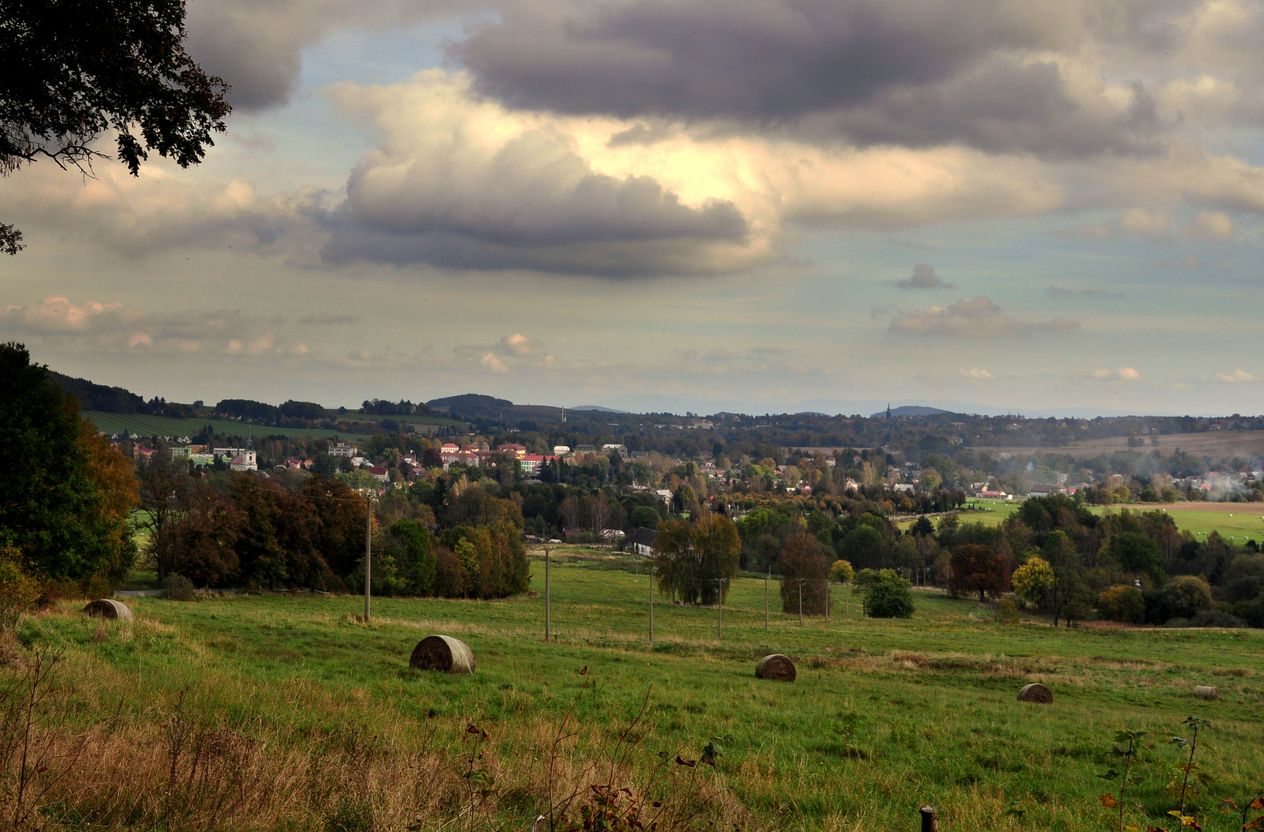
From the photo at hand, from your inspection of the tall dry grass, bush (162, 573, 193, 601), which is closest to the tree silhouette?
the tall dry grass

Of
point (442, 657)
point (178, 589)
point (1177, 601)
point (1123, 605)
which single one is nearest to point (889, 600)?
point (1123, 605)

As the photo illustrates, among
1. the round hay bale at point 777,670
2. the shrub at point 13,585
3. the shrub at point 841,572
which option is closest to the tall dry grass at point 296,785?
the shrub at point 13,585

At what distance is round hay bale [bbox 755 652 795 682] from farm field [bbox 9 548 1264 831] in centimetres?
→ 51

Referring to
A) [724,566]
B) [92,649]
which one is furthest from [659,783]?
[724,566]

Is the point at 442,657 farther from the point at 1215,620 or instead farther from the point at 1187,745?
the point at 1215,620

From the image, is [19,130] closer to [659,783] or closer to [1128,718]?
[659,783]

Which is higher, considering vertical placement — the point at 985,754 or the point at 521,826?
the point at 521,826

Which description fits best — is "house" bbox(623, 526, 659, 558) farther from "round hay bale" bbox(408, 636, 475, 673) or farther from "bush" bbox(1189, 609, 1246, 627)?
"round hay bale" bbox(408, 636, 475, 673)

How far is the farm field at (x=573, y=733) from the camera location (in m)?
7.47

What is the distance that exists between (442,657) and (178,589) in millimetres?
41039

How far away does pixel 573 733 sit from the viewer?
37.9 feet

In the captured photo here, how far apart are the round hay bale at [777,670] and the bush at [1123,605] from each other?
69979 millimetres

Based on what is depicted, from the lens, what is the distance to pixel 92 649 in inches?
744

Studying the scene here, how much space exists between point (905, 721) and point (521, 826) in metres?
14.4
